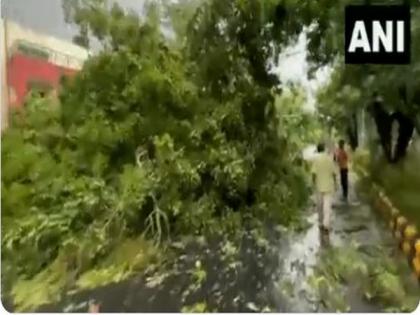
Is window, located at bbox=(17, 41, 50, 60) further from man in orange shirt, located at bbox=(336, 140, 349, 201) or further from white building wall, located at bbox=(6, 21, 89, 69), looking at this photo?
man in orange shirt, located at bbox=(336, 140, 349, 201)

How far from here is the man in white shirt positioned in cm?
136

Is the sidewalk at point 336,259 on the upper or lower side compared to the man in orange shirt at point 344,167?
lower

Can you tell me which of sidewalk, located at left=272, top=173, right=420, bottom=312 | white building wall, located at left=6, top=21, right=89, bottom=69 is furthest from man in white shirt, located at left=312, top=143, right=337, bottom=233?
white building wall, located at left=6, top=21, right=89, bottom=69

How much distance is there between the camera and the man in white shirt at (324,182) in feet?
4.47

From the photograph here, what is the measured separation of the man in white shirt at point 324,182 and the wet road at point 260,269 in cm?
1

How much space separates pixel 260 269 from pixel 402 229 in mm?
206

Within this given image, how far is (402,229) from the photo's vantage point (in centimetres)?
135

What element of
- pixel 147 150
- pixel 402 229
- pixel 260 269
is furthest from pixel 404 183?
pixel 147 150

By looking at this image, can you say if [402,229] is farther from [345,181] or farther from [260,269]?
[260,269]

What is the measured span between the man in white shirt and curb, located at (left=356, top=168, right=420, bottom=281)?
42 mm

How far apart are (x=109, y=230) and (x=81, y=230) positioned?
0.04 meters

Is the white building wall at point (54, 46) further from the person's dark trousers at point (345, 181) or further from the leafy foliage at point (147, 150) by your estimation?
the person's dark trousers at point (345, 181)

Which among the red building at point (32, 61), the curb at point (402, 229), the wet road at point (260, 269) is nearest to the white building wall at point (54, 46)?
the red building at point (32, 61)

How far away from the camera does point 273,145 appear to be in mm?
1364
